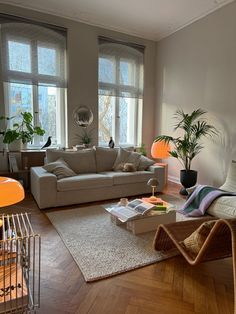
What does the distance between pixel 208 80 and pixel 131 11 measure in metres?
2.05

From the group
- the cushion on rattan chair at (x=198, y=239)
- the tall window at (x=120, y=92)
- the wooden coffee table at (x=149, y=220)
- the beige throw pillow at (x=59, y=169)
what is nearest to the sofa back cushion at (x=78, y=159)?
the beige throw pillow at (x=59, y=169)

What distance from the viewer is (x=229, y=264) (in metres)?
2.24

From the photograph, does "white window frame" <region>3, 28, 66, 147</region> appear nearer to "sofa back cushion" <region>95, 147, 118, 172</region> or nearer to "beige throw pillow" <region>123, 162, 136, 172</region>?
"sofa back cushion" <region>95, 147, 118, 172</region>

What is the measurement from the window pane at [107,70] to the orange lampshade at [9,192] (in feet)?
14.4

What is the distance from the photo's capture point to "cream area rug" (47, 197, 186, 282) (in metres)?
2.13

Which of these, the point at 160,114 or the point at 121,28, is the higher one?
the point at 121,28

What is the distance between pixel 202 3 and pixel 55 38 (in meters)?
2.92

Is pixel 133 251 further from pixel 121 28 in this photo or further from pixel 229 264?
pixel 121 28

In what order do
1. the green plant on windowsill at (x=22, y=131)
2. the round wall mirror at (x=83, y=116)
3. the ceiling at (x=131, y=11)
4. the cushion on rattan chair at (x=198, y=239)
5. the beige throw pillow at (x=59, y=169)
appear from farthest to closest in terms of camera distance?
the round wall mirror at (x=83, y=116) < the ceiling at (x=131, y=11) < the green plant on windowsill at (x=22, y=131) < the beige throw pillow at (x=59, y=169) < the cushion on rattan chair at (x=198, y=239)

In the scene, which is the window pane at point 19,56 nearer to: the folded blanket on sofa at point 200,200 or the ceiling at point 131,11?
Answer: the ceiling at point 131,11

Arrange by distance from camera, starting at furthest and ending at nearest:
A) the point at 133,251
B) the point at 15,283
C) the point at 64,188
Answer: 1. the point at 64,188
2. the point at 133,251
3. the point at 15,283

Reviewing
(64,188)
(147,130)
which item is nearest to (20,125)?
(64,188)

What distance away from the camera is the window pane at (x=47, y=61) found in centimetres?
474

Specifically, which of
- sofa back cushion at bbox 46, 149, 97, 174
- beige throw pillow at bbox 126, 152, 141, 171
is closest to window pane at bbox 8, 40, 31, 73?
sofa back cushion at bbox 46, 149, 97, 174
